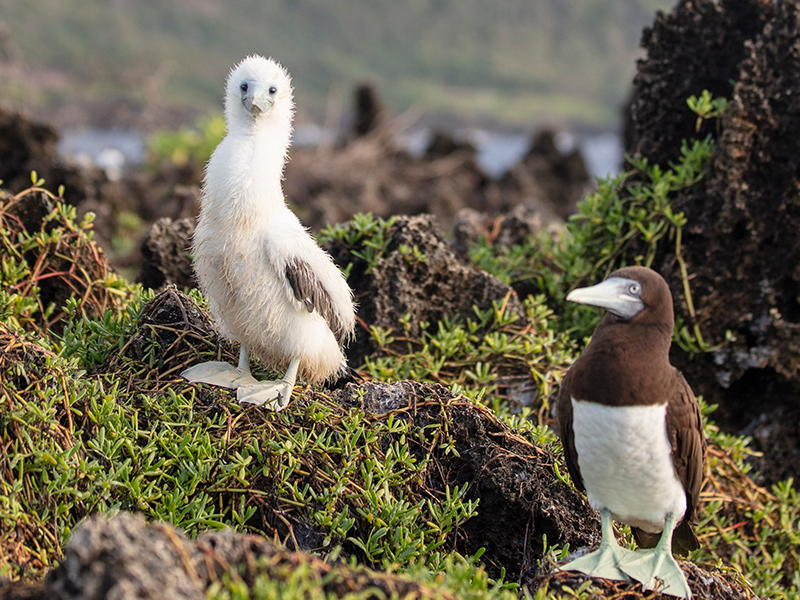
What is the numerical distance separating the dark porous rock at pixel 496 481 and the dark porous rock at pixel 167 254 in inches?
84.8

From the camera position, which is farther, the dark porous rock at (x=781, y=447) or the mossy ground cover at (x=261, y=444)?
the dark porous rock at (x=781, y=447)

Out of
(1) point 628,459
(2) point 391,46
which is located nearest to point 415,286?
(1) point 628,459

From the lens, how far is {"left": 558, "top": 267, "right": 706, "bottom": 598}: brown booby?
2.82 meters

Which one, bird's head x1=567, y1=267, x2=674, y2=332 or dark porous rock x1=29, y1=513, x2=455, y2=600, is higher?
bird's head x1=567, y1=267, x2=674, y2=332

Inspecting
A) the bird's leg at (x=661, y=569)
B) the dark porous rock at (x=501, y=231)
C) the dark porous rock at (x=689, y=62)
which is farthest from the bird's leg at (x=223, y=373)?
the dark porous rock at (x=689, y=62)

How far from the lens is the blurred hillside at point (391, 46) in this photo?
4703cm

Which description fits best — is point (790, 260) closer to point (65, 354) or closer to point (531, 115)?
point (65, 354)

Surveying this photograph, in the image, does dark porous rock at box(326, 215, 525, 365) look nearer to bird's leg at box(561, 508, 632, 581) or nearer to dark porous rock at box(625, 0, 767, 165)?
dark porous rock at box(625, 0, 767, 165)

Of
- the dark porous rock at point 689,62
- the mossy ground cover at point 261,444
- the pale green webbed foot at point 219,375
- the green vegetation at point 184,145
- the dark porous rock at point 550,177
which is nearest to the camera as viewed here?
the mossy ground cover at point 261,444

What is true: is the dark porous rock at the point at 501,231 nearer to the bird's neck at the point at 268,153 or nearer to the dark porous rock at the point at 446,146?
the bird's neck at the point at 268,153

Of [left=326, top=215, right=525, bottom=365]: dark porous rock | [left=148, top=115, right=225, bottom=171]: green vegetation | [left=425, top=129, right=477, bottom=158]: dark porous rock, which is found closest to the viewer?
[left=326, top=215, right=525, bottom=365]: dark porous rock

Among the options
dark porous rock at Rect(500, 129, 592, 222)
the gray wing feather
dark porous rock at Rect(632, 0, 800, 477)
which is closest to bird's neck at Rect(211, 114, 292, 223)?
the gray wing feather

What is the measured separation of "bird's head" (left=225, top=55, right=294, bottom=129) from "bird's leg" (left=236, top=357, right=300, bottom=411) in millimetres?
1170

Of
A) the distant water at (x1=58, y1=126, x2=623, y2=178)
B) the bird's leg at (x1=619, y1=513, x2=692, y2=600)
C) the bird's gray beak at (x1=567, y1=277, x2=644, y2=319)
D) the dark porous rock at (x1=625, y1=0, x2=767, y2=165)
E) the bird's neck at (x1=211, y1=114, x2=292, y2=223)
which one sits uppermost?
the dark porous rock at (x1=625, y1=0, x2=767, y2=165)
